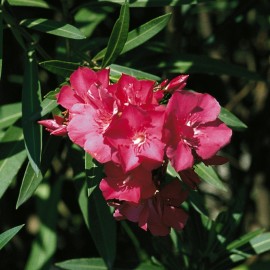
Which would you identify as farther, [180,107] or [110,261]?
[110,261]

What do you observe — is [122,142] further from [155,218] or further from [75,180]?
[75,180]

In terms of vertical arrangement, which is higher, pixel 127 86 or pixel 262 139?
pixel 127 86

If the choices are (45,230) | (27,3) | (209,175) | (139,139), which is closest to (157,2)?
(27,3)

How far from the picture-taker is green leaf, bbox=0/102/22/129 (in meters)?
1.76

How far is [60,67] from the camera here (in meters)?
1.41

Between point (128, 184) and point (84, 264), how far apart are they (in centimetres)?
66

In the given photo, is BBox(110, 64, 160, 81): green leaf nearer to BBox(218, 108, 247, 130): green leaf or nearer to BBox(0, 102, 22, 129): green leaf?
BBox(218, 108, 247, 130): green leaf

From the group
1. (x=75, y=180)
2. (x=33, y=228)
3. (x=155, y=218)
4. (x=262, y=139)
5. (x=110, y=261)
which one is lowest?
(x=33, y=228)

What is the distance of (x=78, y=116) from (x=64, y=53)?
73cm

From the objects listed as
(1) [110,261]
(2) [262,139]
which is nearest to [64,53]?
(1) [110,261]

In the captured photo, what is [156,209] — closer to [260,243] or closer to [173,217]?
[173,217]

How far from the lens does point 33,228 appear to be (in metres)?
2.63

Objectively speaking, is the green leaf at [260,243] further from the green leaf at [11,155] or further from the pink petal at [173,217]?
the green leaf at [11,155]

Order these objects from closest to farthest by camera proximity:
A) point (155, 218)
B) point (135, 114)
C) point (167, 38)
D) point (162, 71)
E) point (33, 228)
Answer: point (135, 114)
point (155, 218)
point (162, 71)
point (167, 38)
point (33, 228)
